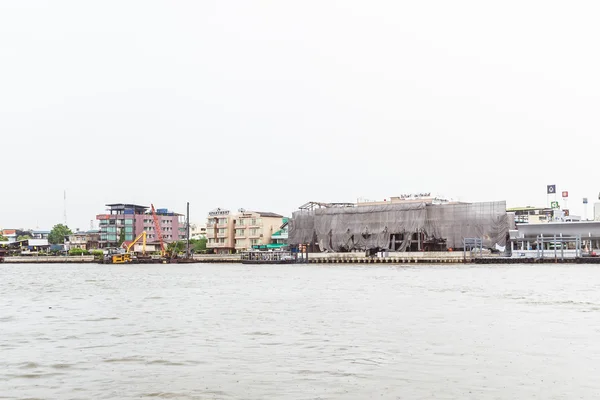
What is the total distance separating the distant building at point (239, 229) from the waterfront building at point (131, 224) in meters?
22.5

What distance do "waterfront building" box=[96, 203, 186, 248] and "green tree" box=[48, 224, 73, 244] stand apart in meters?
18.5

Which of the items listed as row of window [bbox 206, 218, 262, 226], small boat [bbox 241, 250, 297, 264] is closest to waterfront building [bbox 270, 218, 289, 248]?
row of window [bbox 206, 218, 262, 226]

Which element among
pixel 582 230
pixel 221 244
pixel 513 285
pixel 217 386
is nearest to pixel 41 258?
pixel 221 244

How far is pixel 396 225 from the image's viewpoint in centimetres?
11106

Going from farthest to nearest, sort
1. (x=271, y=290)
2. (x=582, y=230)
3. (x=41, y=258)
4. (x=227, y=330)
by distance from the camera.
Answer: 1. (x=41, y=258)
2. (x=582, y=230)
3. (x=271, y=290)
4. (x=227, y=330)

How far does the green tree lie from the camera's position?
184875mm

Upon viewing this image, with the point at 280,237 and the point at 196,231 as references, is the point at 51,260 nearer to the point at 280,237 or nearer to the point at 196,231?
the point at 196,231

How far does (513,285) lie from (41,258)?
128070 millimetres

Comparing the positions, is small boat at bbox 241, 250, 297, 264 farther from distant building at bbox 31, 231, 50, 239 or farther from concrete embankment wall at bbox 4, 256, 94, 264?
distant building at bbox 31, 231, 50, 239

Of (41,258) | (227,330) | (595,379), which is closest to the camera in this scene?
(595,379)

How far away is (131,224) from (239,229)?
123 ft

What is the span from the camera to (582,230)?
342 ft

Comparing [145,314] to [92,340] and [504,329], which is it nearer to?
[92,340]

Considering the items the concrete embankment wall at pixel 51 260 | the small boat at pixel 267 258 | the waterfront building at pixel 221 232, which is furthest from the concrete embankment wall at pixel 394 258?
the concrete embankment wall at pixel 51 260
